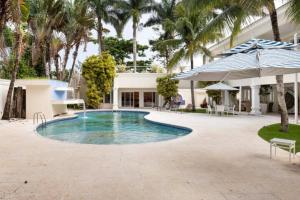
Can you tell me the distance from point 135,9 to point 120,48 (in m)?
8.73

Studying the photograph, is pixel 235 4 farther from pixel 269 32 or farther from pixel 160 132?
pixel 269 32

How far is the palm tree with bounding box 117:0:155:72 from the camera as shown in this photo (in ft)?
108

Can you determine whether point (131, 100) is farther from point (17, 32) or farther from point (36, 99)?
point (17, 32)

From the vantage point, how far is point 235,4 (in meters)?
11.8

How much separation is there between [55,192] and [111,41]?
37.4 m

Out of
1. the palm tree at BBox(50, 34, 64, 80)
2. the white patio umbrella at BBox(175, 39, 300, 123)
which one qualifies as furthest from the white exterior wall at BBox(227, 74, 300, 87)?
the palm tree at BBox(50, 34, 64, 80)

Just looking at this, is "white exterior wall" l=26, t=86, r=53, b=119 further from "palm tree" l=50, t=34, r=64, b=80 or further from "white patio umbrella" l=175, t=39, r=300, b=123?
"white patio umbrella" l=175, t=39, r=300, b=123

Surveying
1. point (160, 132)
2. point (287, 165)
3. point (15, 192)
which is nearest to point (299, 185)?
point (287, 165)

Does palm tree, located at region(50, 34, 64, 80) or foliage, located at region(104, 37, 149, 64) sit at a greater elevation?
foliage, located at region(104, 37, 149, 64)

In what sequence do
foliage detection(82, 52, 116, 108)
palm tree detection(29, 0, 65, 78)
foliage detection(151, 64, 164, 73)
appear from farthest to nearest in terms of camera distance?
foliage detection(151, 64, 164, 73) < foliage detection(82, 52, 116, 108) < palm tree detection(29, 0, 65, 78)

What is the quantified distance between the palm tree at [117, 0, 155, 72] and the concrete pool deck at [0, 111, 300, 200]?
26.0 m

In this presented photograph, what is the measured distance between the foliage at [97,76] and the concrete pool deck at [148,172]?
67.9 ft

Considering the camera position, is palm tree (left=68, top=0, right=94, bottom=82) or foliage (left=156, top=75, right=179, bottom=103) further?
foliage (left=156, top=75, right=179, bottom=103)

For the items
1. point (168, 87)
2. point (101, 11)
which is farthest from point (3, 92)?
point (101, 11)
